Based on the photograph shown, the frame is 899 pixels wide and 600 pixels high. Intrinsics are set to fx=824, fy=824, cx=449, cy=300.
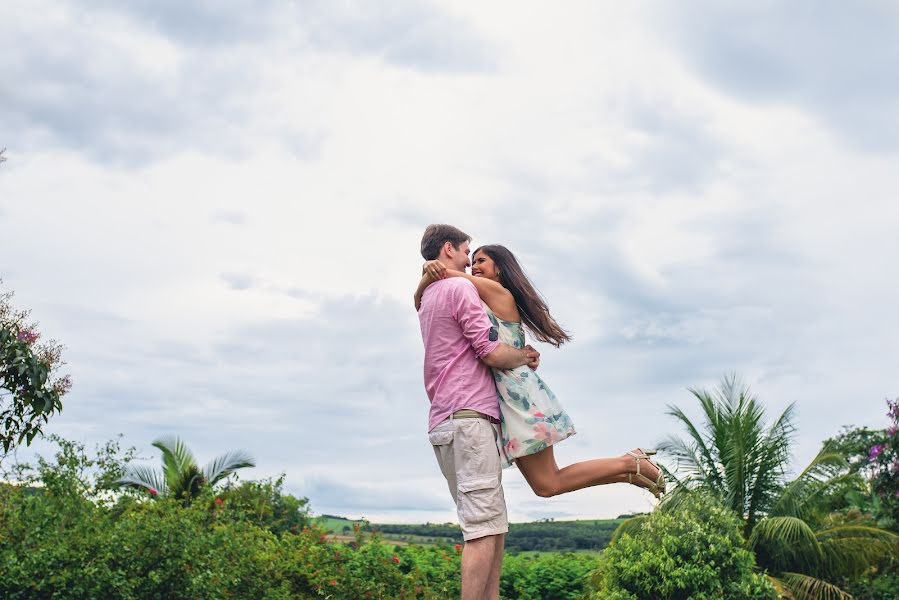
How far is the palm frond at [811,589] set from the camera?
11.9m

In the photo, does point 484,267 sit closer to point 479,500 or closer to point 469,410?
point 469,410

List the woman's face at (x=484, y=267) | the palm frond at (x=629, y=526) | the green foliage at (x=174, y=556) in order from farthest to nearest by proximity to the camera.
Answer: the palm frond at (x=629, y=526) < the green foliage at (x=174, y=556) < the woman's face at (x=484, y=267)

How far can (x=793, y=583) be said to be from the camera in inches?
478

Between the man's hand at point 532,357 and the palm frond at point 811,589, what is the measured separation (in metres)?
9.39

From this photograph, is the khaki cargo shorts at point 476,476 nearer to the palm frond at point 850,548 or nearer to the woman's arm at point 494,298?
the woman's arm at point 494,298

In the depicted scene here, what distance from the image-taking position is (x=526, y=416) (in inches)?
167

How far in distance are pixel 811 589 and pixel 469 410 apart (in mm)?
10046

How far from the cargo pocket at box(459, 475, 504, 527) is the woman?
218mm

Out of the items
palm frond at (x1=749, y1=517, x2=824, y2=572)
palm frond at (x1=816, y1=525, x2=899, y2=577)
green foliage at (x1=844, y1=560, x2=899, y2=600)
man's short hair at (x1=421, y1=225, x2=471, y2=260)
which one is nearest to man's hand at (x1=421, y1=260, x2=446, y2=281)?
man's short hair at (x1=421, y1=225, x2=471, y2=260)

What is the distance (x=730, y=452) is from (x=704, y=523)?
4.50 m

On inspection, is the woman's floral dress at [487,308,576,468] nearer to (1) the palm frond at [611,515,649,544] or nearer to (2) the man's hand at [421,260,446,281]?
(2) the man's hand at [421,260,446,281]

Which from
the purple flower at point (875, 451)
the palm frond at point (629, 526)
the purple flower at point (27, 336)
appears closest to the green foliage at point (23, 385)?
the purple flower at point (27, 336)

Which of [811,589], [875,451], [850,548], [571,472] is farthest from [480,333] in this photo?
[875,451]

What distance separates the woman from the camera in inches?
168
